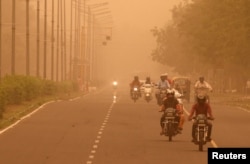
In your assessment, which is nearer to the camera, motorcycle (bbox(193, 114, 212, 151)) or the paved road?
the paved road

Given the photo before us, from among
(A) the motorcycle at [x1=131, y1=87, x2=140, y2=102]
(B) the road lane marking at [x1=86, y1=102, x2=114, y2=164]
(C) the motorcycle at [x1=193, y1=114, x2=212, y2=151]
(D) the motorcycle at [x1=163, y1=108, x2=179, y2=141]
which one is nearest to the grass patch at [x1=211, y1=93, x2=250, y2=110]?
(A) the motorcycle at [x1=131, y1=87, x2=140, y2=102]

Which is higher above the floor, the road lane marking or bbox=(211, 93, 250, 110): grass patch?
the road lane marking

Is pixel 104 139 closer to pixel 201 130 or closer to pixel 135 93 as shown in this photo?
pixel 201 130

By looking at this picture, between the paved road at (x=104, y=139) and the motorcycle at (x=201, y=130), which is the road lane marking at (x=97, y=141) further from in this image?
the motorcycle at (x=201, y=130)

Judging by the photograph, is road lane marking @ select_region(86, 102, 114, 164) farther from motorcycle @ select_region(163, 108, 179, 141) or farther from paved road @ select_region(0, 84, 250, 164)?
motorcycle @ select_region(163, 108, 179, 141)

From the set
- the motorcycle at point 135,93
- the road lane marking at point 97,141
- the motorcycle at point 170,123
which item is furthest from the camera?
the motorcycle at point 135,93

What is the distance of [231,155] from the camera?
64.5ft

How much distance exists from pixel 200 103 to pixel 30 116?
53.8 feet

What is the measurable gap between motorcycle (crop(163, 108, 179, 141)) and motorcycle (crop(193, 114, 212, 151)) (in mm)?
2767

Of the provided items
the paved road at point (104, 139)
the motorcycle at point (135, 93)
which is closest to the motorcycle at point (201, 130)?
the paved road at point (104, 139)

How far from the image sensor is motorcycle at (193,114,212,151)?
92.3 ft

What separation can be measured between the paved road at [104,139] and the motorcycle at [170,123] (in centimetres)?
29

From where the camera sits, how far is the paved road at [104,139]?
84.2 ft

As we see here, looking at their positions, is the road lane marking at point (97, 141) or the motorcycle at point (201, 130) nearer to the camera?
the road lane marking at point (97, 141)
